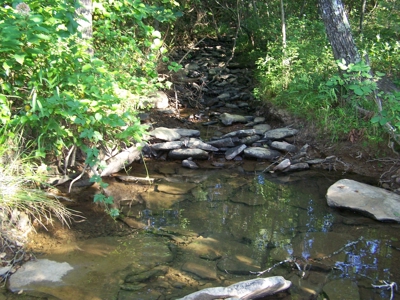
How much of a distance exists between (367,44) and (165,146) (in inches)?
159

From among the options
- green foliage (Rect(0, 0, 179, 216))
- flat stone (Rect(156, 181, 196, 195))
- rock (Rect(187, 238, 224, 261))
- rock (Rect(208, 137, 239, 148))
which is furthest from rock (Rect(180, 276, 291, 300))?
rock (Rect(208, 137, 239, 148))

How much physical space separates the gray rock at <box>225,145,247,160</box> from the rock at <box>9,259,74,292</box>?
3447 millimetres

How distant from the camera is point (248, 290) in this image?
3242 mm

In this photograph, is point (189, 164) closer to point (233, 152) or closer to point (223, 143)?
point (233, 152)

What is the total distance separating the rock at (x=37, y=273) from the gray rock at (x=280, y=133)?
14.0ft

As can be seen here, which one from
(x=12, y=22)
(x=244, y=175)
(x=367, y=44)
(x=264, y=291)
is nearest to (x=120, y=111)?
(x=12, y=22)

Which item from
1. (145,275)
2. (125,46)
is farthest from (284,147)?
(145,275)

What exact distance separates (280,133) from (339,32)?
5.95ft

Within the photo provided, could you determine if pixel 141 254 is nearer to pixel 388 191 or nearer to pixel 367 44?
pixel 388 191

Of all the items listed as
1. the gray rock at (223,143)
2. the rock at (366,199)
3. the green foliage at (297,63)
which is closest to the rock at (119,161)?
the gray rock at (223,143)

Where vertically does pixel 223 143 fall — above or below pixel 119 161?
above

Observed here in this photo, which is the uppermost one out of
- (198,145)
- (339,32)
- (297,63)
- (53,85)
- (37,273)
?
(339,32)

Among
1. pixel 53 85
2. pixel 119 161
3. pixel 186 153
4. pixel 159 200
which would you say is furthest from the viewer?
pixel 186 153

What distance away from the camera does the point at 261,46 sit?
1118 centimetres
